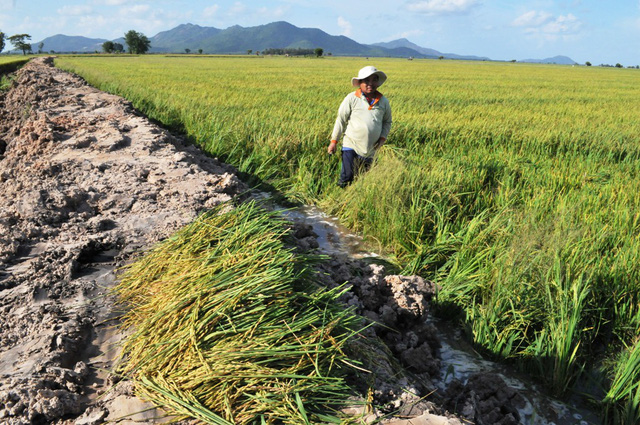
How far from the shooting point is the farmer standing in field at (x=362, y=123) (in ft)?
13.9

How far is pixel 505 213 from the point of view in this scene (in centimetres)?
353

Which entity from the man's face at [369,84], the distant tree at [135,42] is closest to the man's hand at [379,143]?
the man's face at [369,84]

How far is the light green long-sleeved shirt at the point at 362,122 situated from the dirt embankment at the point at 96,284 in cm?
121

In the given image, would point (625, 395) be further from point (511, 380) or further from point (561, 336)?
point (511, 380)

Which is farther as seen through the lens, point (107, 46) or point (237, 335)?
point (107, 46)

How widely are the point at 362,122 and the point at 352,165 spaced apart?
475mm

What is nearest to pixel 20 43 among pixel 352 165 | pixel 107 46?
pixel 107 46

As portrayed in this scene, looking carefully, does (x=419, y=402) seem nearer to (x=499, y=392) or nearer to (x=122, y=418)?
(x=499, y=392)

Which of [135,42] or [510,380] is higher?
[135,42]

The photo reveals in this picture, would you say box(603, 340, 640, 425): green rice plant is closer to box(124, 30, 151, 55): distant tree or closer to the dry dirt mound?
the dry dirt mound

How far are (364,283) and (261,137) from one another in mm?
3621

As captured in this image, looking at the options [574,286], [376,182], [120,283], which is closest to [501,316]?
[574,286]

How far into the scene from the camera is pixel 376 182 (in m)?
3.99

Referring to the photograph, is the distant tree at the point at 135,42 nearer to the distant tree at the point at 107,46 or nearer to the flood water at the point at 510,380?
the distant tree at the point at 107,46
